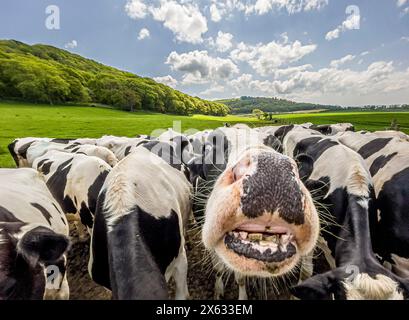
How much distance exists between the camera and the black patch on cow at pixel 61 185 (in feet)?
18.8

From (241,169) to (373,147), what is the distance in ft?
15.7

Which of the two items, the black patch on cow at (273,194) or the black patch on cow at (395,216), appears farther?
the black patch on cow at (395,216)

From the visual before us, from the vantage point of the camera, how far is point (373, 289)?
226 centimetres

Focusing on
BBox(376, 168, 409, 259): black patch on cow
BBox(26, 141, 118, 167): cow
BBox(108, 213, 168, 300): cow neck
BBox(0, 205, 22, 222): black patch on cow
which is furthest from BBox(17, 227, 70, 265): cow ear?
BBox(26, 141, 118, 167): cow

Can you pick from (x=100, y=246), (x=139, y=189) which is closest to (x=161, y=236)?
(x=139, y=189)

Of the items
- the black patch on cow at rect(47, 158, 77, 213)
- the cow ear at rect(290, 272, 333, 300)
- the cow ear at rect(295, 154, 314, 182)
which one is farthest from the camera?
the black patch on cow at rect(47, 158, 77, 213)

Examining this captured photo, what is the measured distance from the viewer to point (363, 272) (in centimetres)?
250

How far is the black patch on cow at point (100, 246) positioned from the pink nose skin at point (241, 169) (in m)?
1.57

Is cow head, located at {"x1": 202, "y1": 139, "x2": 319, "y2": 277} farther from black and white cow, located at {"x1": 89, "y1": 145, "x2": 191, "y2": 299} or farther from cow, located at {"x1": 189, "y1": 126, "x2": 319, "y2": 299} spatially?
black and white cow, located at {"x1": 89, "y1": 145, "x2": 191, "y2": 299}

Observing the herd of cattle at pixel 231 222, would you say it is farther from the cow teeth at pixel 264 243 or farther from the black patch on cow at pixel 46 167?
the black patch on cow at pixel 46 167

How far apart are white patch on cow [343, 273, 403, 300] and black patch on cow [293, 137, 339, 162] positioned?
3190 mm

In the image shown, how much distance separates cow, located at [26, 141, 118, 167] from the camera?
850 centimetres

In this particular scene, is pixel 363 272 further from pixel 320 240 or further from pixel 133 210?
pixel 133 210

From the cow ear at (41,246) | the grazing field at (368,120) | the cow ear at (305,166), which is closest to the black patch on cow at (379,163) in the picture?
the cow ear at (305,166)
